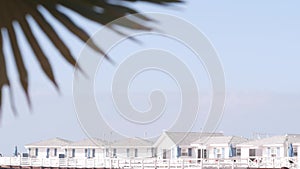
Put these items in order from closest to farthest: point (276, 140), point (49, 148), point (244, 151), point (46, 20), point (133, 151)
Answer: point (46, 20) < point (276, 140) < point (244, 151) < point (133, 151) < point (49, 148)

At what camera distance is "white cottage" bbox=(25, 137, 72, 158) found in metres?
81.4

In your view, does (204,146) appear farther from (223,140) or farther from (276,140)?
(276,140)

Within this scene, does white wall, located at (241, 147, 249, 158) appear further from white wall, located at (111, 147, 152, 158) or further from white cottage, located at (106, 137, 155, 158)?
white wall, located at (111, 147, 152, 158)

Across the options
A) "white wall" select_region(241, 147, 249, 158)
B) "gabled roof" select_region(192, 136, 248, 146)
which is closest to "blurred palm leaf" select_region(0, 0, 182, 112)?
"white wall" select_region(241, 147, 249, 158)

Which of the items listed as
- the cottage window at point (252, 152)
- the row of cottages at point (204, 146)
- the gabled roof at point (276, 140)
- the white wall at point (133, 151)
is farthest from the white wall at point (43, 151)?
the cottage window at point (252, 152)

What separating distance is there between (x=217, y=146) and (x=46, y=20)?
6057 cm

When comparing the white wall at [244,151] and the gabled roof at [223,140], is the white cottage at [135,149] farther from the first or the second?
the white wall at [244,151]

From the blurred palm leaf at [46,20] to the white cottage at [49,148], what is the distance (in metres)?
78.4

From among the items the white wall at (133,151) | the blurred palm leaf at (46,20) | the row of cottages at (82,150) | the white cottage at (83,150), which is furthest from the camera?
the white cottage at (83,150)

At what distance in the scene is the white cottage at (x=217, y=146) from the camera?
60.7 meters

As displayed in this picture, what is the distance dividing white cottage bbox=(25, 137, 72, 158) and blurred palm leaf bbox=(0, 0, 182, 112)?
257 feet

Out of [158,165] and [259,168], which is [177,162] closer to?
[158,165]

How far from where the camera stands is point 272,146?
2207 inches

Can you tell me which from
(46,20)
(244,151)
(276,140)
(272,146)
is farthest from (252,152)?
(46,20)
